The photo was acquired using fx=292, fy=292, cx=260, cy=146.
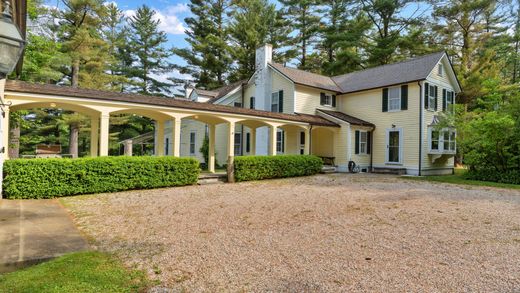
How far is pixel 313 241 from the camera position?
4.61 meters

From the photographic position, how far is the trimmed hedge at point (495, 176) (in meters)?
12.8

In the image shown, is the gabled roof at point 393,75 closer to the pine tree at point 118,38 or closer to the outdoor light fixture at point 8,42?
the outdoor light fixture at point 8,42

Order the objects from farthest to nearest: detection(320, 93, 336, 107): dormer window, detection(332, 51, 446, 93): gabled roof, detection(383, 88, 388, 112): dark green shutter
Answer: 1. detection(320, 93, 336, 107): dormer window
2. detection(383, 88, 388, 112): dark green shutter
3. detection(332, 51, 446, 93): gabled roof

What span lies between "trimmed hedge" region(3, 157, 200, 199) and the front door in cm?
1169

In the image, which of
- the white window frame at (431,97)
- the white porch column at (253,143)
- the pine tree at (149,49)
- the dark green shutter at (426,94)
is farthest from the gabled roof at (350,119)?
the pine tree at (149,49)

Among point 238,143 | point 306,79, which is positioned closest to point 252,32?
point 306,79

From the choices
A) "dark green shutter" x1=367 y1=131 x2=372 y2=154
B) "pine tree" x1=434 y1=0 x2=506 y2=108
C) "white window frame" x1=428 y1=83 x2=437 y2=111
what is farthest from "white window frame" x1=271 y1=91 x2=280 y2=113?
"pine tree" x1=434 y1=0 x2=506 y2=108

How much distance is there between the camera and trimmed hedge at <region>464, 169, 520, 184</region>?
12.8m

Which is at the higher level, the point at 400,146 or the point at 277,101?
the point at 277,101

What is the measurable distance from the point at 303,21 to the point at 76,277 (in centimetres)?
3284

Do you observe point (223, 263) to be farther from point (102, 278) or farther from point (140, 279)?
point (102, 278)

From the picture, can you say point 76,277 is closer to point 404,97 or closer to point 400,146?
point 400,146

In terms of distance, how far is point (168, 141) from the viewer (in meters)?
24.7

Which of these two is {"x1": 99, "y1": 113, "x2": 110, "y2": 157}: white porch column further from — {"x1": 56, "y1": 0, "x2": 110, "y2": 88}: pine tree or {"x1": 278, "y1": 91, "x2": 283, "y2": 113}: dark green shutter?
{"x1": 56, "y1": 0, "x2": 110, "y2": 88}: pine tree
